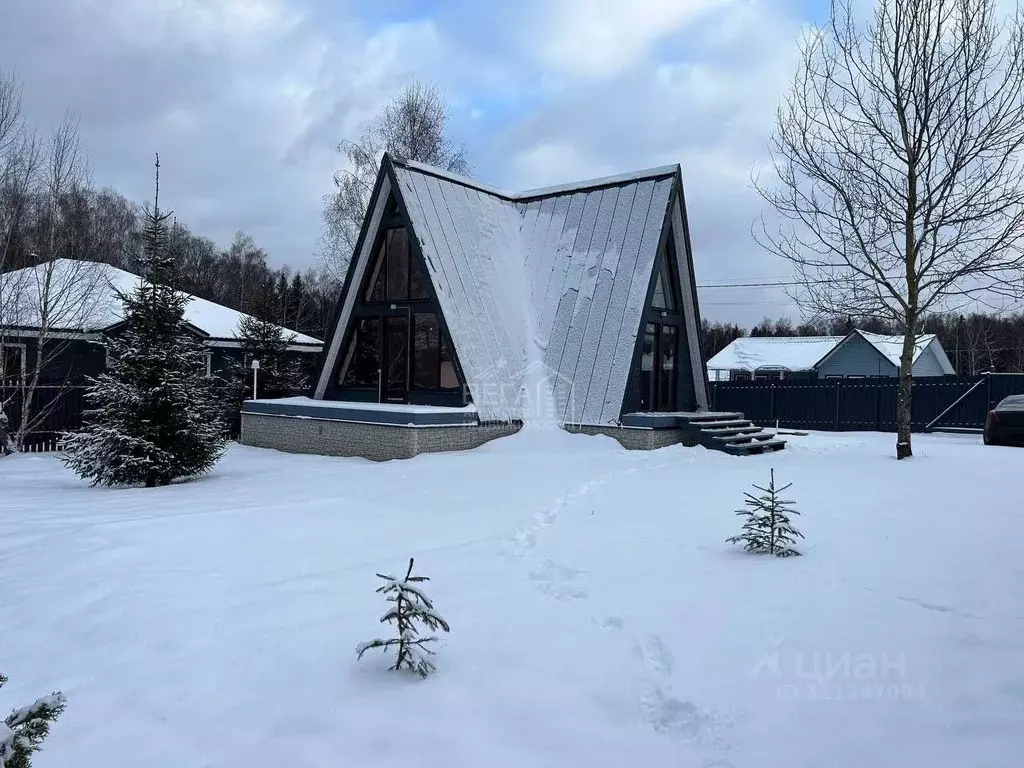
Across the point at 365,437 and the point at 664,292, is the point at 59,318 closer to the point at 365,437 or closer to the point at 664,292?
the point at 365,437

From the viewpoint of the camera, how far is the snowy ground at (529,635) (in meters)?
2.93

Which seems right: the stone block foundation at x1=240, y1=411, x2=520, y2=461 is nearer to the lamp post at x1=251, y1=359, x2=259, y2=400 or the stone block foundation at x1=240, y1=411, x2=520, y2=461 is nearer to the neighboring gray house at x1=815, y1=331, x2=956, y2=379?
the lamp post at x1=251, y1=359, x2=259, y2=400

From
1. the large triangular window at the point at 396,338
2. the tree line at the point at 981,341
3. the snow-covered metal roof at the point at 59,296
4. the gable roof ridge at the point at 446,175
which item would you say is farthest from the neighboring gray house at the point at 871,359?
the snow-covered metal roof at the point at 59,296

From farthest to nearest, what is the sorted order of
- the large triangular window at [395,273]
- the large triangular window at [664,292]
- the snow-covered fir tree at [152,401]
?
the large triangular window at [664,292] → the large triangular window at [395,273] → the snow-covered fir tree at [152,401]

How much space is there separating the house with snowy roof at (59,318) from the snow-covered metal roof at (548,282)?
503 centimetres

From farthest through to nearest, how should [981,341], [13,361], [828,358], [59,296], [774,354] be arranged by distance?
1. [981,341]
2. [774,354]
3. [828,358]
4. [13,361]
5. [59,296]

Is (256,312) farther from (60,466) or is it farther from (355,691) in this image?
(355,691)

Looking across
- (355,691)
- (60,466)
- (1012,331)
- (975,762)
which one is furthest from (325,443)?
(1012,331)


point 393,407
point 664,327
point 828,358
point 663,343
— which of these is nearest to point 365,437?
point 393,407

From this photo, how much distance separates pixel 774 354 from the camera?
4112 cm

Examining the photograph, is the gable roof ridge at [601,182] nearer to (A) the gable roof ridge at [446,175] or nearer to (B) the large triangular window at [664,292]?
(A) the gable roof ridge at [446,175]

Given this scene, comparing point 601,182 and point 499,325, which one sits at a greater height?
point 601,182

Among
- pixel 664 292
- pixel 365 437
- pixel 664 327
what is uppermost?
pixel 664 292

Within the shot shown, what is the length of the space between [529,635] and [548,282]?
11756 millimetres
